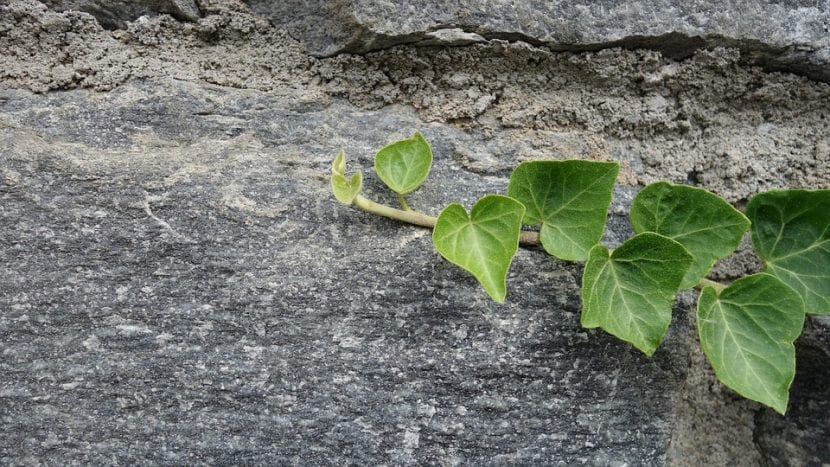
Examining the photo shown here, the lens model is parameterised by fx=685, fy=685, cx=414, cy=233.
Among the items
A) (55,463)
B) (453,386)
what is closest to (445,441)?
(453,386)

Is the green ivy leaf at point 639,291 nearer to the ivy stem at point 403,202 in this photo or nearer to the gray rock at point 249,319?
the gray rock at point 249,319

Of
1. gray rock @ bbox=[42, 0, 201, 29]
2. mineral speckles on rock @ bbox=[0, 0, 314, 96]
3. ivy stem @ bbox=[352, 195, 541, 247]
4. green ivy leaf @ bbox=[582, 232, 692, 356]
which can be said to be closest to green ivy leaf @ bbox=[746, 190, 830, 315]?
green ivy leaf @ bbox=[582, 232, 692, 356]

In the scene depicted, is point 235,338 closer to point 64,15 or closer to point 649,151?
point 64,15

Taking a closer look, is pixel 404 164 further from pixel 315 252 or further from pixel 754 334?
pixel 754 334

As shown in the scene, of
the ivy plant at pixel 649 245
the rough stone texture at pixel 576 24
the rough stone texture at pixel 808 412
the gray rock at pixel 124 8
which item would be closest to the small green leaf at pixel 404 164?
the ivy plant at pixel 649 245

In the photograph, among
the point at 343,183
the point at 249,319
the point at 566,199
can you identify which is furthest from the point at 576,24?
the point at 249,319

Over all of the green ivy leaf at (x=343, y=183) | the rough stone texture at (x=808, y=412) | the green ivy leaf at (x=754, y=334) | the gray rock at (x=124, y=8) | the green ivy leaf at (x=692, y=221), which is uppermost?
the gray rock at (x=124, y=8)

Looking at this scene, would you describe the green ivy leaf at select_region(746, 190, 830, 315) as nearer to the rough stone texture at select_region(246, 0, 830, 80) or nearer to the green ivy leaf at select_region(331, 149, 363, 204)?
the rough stone texture at select_region(246, 0, 830, 80)
